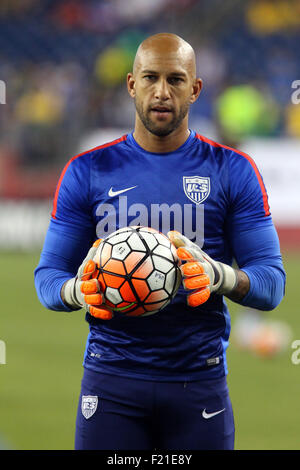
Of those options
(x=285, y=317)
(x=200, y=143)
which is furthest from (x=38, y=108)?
(x=200, y=143)

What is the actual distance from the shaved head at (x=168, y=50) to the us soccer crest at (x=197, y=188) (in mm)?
425

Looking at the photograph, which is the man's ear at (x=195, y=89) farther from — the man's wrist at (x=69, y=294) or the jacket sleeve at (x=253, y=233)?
the man's wrist at (x=69, y=294)

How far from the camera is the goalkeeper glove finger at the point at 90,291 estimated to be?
304 cm

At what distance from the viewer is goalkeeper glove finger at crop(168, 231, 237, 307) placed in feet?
9.73

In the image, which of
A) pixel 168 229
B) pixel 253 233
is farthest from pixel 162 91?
pixel 253 233

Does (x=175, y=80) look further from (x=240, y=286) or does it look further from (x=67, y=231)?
(x=240, y=286)

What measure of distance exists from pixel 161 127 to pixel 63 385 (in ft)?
14.4

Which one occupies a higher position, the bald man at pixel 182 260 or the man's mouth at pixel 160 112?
the man's mouth at pixel 160 112

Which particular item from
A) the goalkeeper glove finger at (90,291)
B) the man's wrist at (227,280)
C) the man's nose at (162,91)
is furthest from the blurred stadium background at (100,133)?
the man's nose at (162,91)

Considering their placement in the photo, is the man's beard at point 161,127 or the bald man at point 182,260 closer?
the bald man at point 182,260

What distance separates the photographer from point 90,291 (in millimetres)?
3029

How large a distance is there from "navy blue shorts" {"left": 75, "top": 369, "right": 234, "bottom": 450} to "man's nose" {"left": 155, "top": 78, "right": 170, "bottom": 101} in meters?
1.09

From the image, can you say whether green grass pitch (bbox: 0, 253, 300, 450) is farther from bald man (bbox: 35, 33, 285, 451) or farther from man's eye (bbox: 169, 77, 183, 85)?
man's eye (bbox: 169, 77, 183, 85)

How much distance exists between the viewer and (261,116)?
15648 mm
